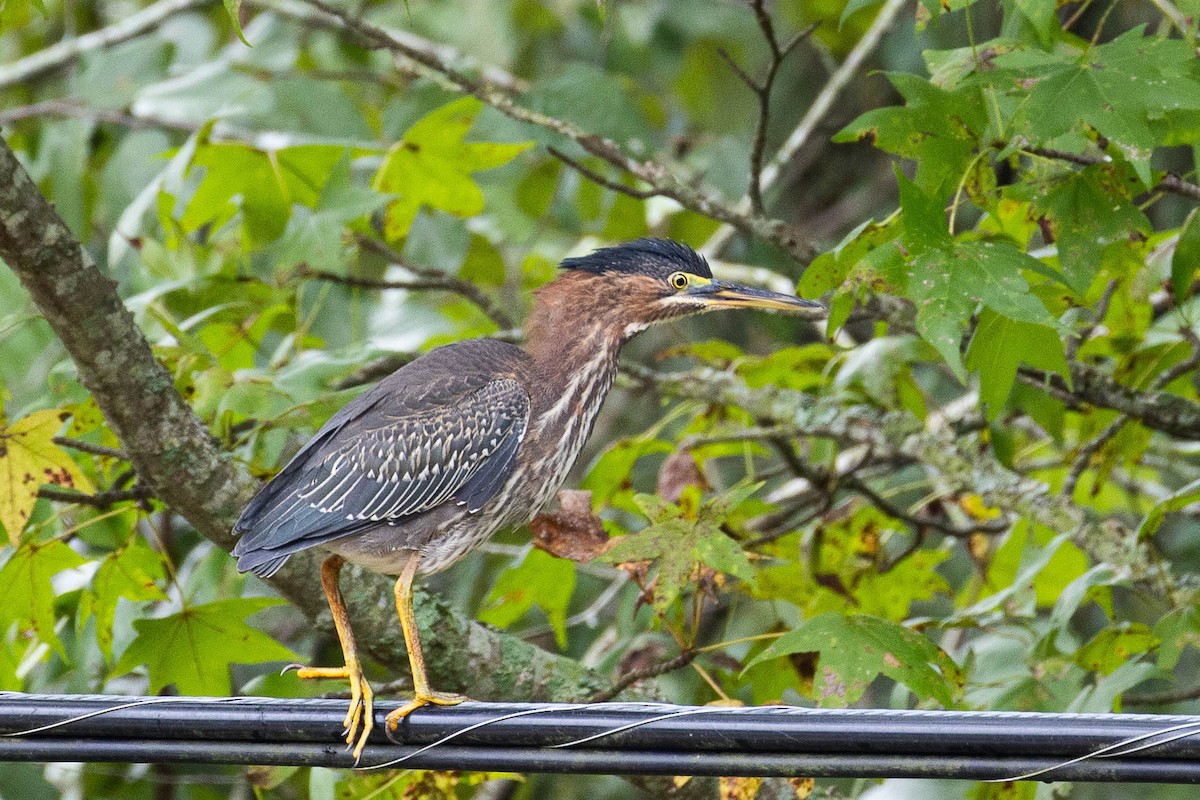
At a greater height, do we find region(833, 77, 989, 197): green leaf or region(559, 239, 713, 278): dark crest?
region(833, 77, 989, 197): green leaf

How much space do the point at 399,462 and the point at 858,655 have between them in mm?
1152

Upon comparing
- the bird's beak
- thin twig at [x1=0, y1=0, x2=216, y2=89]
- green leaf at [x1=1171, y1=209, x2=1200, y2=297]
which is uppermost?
thin twig at [x1=0, y1=0, x2=216, y2=89]

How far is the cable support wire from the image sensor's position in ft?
6.52

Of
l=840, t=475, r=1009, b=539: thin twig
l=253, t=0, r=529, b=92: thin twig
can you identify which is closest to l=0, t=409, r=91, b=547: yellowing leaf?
l=840, t=475, r=1009, b=539: thin twig

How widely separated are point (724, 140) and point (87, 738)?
4693 millimetres

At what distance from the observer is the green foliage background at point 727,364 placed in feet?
9.43

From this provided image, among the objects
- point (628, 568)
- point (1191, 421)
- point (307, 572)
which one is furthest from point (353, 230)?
point (1191, 421)

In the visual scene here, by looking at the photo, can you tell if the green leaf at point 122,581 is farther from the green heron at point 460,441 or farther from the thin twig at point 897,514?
the thin twig at point 897,514

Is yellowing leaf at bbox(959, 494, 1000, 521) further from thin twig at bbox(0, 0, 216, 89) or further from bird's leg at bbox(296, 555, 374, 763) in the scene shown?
thin twig at bbox(0, 0, 216, 89)

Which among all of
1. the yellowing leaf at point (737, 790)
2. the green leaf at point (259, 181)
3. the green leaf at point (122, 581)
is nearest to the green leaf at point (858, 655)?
the yellowing leaf at point (737, 790)

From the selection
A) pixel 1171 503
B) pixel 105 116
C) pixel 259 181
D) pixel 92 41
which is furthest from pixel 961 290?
pixel 92 41

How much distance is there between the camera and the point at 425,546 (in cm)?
329

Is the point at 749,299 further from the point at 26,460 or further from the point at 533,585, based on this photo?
the point at 26,460

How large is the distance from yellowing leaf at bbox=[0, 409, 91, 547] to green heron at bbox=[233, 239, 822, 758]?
43 cm
